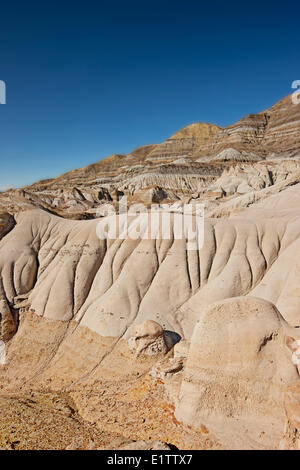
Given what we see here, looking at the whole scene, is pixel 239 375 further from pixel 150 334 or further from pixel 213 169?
pixel 213 169

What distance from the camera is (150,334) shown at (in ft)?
34.2

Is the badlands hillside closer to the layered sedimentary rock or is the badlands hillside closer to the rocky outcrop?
the rocky outcrop

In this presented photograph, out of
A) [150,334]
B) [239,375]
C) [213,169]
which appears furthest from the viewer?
[213,169]

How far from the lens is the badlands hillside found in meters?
6.40

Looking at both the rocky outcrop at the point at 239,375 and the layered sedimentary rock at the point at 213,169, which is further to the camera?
the layered sedimentary rock at the point at 213,169

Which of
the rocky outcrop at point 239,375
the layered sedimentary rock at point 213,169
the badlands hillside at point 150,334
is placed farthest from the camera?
the layered sedimentary rock at point 213,169

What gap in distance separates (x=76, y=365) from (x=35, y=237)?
916 centimetres

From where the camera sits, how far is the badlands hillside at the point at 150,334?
6.40 m

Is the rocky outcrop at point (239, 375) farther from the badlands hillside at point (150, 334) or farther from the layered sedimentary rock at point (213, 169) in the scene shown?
the layered sedimentary rock at point (213, 169)

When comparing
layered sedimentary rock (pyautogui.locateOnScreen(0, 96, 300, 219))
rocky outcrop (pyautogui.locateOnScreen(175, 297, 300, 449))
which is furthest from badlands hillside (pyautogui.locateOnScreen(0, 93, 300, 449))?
layered sedimentary rock (pyautogui.locateOnScreen(0, 96, 300, 219))

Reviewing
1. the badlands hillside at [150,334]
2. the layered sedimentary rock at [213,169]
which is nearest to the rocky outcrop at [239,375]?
the badlands hillside at [150,334]

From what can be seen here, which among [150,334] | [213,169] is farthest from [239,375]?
[213,169]

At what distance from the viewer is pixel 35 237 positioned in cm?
1784

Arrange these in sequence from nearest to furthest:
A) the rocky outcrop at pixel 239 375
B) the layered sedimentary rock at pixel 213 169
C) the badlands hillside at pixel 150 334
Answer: the rocky outcrop at pixel 239 375 → the badlands hillside at pixel 150 334 → the layered sedimentary rock at pixel 213 169
